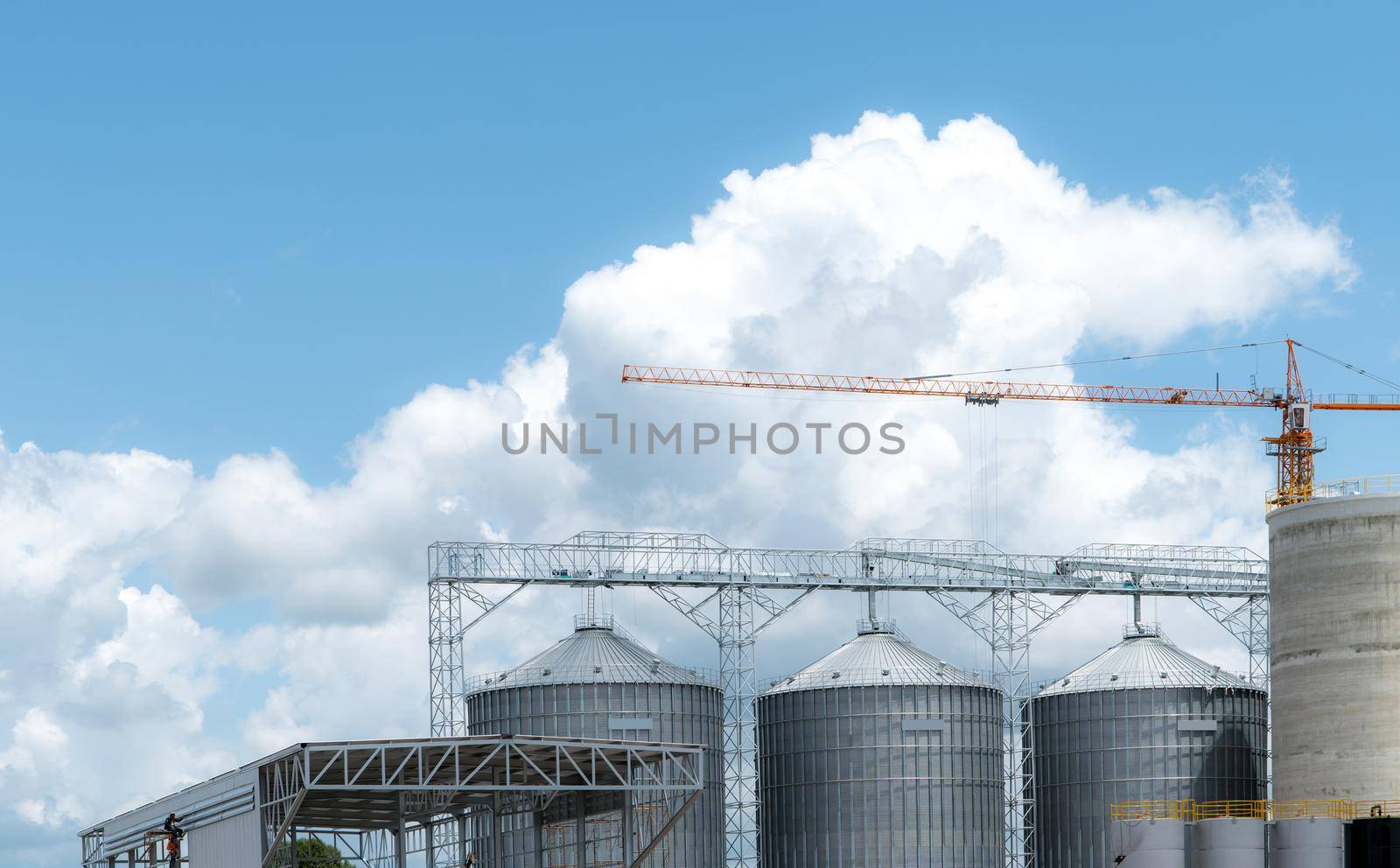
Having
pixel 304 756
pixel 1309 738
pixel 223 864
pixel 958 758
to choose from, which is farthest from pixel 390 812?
pixel 1309 738

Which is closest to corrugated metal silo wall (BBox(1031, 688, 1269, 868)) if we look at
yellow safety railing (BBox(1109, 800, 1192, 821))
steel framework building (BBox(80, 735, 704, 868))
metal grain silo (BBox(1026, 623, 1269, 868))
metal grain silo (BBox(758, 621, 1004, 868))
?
metal grain silo (BBox(1026, 623, 1269, 868))

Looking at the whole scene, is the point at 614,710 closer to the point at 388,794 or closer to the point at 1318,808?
the point at 388,794

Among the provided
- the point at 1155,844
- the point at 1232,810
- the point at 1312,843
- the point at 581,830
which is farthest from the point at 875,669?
the point at 581,830

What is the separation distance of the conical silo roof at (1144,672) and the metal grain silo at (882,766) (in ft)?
14.5

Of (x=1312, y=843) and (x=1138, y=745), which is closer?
(x=1312, y=843)

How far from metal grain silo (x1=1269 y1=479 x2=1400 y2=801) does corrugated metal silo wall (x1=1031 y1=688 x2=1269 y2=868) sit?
34.2 feet

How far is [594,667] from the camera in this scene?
81.5 meters

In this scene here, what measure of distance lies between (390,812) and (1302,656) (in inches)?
1341

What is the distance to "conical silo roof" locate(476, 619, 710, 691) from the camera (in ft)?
266

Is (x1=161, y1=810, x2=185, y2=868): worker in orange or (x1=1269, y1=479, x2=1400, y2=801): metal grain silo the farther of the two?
(x1=1269, y1=479, x2=1400, y2=801): metal grain silo

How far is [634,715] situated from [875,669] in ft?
35.9

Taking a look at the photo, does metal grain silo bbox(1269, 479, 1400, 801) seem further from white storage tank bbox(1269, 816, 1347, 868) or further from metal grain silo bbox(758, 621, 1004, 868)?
metal grain silo bbox(758, 621, 1004, 868)

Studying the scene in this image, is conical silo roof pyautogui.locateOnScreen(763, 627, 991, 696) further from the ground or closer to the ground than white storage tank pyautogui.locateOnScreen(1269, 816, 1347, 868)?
further from the ground

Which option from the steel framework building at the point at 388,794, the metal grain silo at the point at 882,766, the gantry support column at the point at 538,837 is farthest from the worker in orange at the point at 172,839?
the metal grain silo at the point at 882,766
